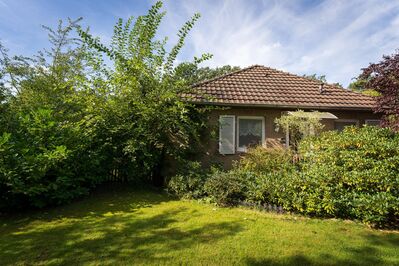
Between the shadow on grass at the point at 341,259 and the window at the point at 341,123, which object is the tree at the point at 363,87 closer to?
the window at the point at 341,123

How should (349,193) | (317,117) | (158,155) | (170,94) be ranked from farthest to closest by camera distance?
(317,117)
(158,155)
(170,94)
(349,193)

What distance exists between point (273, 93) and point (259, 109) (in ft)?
4.89

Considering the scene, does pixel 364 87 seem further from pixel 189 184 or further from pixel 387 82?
pixel 189 184

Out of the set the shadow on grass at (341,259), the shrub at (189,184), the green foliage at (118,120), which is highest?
the green foliage at (118,120)

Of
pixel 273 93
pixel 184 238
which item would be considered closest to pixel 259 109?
pixel 273 93

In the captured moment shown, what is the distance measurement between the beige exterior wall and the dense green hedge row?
3224mm

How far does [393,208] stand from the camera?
5652mm

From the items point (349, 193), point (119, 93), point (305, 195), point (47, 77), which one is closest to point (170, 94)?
point (119, 93)

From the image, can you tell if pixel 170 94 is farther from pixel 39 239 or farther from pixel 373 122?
pixel 373 122

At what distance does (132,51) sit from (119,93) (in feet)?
5.73

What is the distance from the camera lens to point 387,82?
835 centimetres

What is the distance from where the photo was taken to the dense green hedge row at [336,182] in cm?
592

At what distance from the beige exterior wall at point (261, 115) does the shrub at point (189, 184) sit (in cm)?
232

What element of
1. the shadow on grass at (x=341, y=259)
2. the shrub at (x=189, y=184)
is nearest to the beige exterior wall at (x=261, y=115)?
the shrub at (x=189, y=184)
